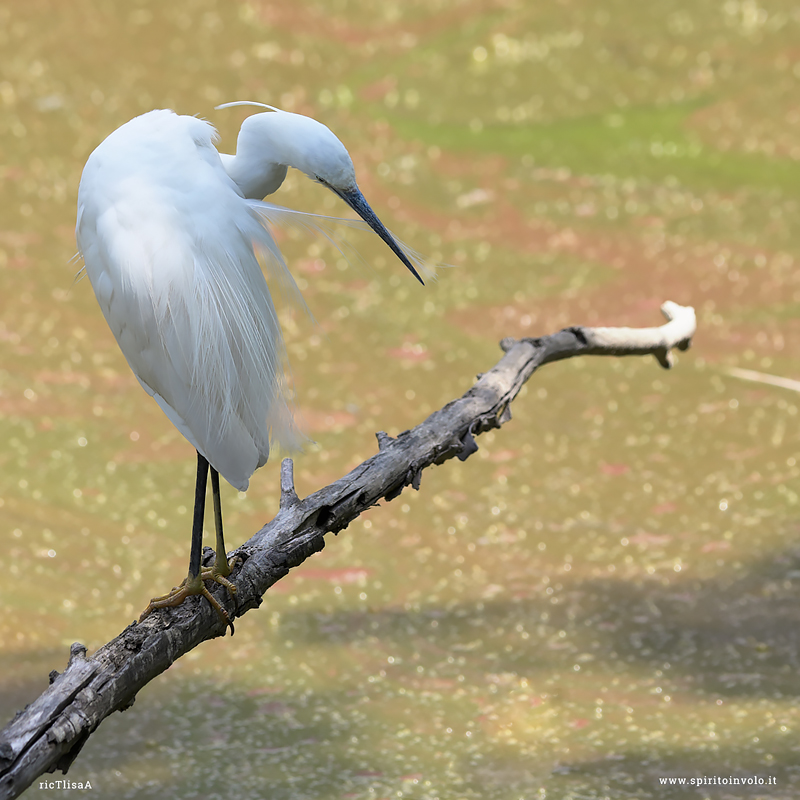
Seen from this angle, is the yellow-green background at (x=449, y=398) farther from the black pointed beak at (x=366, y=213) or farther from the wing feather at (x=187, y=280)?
the black pointed beak at (x=366, y=213)

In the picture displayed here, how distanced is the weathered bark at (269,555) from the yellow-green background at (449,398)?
0.78 metres

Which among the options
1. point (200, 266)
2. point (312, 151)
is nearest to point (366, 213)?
point (312, 151)

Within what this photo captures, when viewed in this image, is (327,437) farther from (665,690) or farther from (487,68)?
(487,68)

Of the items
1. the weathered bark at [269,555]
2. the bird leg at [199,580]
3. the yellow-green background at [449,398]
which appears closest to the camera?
the weathered bark at [269,555]

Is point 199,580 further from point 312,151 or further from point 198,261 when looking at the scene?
point 312,151

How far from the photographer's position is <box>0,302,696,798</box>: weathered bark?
113 cm

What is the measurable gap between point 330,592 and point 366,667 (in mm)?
314

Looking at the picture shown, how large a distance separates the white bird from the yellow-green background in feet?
2.93

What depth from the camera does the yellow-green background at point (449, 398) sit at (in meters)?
2.21

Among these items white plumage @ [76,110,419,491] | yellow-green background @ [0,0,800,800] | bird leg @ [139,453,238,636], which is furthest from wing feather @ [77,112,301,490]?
yellow-green background @ [0,0,800,800]

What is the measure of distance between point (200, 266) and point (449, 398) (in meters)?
2.01

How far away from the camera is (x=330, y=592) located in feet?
8.82

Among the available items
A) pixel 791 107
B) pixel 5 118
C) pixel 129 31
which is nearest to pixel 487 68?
pixel 791 107

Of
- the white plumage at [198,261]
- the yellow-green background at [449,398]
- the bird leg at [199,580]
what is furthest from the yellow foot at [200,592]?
the yellow-green background at [449,398]
